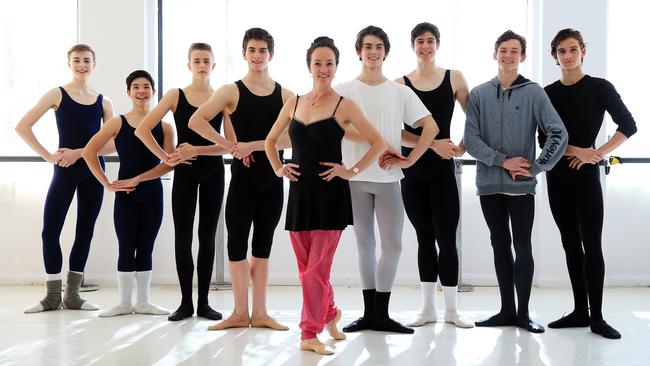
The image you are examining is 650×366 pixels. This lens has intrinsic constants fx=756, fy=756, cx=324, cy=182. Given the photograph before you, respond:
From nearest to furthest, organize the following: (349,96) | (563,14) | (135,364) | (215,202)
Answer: (135,364)
(349,96)
(215,202)
(563,14)

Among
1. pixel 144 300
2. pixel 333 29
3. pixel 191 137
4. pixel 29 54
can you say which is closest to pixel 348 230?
pixel 333 29

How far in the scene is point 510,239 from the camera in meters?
3.72

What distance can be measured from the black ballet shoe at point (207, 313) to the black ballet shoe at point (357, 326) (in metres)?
0.69

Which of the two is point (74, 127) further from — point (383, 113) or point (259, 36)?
point (383, 113)

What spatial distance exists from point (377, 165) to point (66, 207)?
187cm

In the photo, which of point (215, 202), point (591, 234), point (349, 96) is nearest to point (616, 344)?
point (591, 234)

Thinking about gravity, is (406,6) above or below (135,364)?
above

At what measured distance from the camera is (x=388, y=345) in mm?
3299

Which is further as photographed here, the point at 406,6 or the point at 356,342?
the point at 406,6

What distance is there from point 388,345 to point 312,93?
1145 millimetres

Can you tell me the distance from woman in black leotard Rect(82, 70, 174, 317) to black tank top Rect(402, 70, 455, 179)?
4.27 feet

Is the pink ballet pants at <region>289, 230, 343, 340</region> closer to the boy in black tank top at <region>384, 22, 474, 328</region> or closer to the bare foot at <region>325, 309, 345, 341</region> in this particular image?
the bare foot at <region>325, 309, 345, 341</region>

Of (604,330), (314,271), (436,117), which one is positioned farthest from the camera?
(436,117)

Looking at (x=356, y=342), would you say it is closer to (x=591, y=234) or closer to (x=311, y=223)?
(x=311, y=223)
